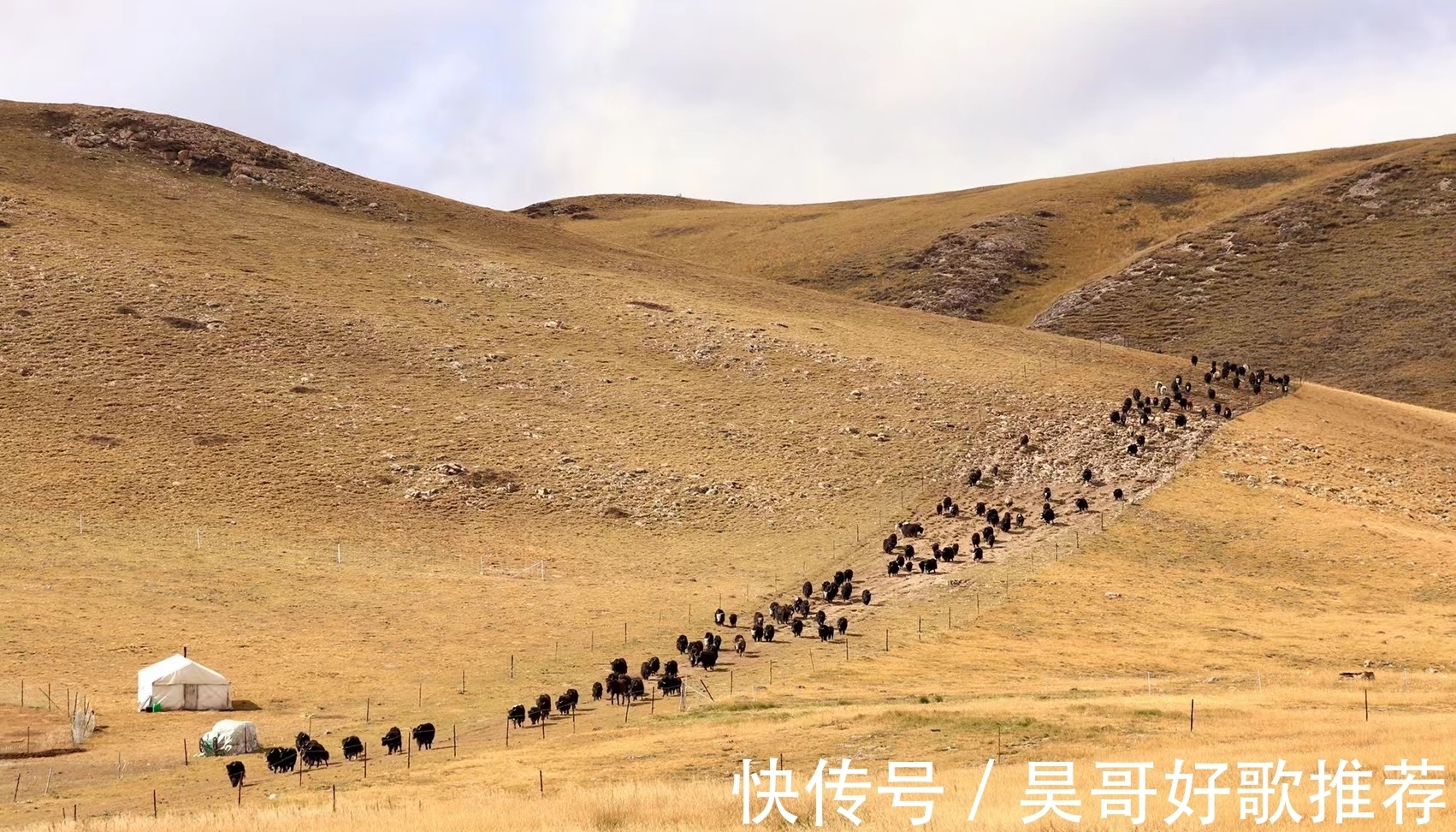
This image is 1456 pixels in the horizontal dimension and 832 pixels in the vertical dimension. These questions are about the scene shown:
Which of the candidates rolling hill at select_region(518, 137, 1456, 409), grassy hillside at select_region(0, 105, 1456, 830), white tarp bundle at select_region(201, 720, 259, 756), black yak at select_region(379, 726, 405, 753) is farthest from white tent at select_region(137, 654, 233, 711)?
rolling hill at select_region(518, 137, 1456, 409)

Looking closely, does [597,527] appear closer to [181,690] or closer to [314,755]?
[181,690]

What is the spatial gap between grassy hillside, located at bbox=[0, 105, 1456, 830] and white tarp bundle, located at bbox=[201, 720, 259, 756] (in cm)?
115

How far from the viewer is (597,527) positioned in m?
67.7

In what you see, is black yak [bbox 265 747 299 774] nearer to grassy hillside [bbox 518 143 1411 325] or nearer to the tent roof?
the tent roof

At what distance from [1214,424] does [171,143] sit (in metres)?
93.1

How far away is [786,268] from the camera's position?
541 feet

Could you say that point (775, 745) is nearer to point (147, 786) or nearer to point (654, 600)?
point (147, 786)

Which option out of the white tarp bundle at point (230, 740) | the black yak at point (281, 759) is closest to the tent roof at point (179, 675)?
the white tarp bundle at point (230, 740)

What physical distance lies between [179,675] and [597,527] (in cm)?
2676

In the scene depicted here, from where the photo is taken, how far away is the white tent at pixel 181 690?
141 ft

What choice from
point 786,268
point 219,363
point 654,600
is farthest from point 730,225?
point 654,600

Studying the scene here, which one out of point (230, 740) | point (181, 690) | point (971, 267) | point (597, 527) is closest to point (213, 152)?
point (597, 527)

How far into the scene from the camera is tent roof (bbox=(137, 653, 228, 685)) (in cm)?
4309

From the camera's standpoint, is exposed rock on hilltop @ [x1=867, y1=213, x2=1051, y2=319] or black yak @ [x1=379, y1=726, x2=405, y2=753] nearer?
black yak @ [x1=379, y1=726, x2=405, y2=753]
